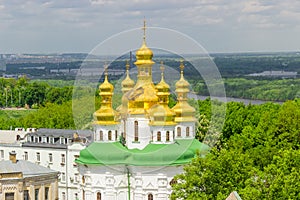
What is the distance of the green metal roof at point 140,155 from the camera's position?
46.1 meters

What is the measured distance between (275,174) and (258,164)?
1383 cm

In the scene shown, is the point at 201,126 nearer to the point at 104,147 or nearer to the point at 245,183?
the point at 104,147

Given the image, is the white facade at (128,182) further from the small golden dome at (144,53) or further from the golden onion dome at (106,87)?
the small golden dome at (144,53)

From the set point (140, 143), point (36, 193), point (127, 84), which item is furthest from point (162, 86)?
point (36, 193)

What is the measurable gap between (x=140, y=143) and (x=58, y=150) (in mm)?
13625

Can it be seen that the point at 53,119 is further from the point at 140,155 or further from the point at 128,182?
the point at 140,155

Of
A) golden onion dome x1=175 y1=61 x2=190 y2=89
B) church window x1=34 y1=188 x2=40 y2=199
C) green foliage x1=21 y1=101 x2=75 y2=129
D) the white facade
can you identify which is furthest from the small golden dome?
green foliage x1=21 y1=101 x2=75 y2=129

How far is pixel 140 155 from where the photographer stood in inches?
1826

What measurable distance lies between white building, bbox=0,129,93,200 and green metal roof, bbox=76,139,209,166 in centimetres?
917

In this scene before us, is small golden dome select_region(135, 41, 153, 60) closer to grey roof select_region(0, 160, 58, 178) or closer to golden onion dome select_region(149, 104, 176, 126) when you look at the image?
golden onion dome select_region(149, 104, 176, 126)

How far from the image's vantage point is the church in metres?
46.1

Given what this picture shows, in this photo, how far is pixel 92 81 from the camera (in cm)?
5916

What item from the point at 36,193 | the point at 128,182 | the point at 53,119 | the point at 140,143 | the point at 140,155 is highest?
the point at 140,143

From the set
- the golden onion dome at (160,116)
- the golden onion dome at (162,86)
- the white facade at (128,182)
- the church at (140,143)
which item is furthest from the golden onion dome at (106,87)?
the white facade at (128,182)
